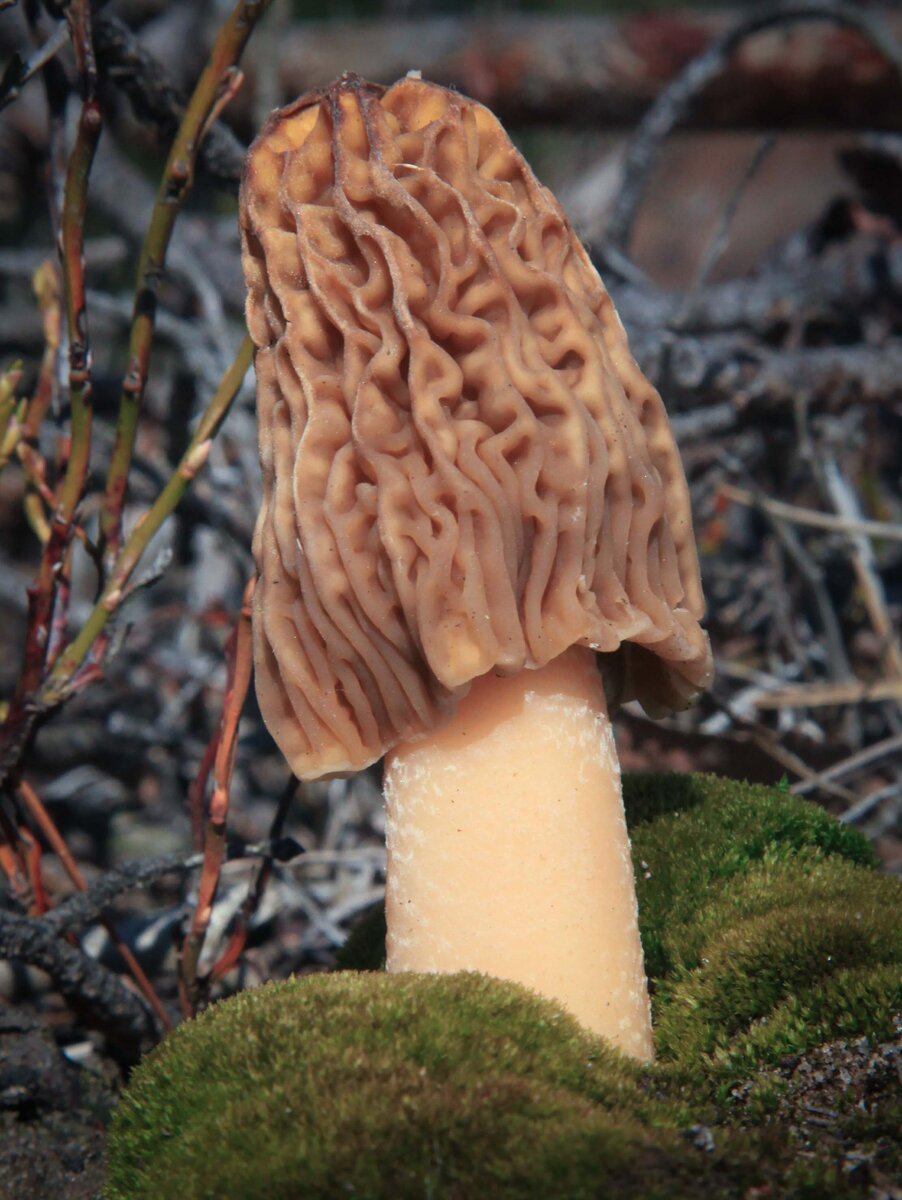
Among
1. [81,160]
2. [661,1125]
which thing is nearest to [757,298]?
[81,160]

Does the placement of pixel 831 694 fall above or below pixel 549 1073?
above

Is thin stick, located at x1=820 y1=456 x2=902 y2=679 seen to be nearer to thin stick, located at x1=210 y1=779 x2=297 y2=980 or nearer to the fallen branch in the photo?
thin stick, located at x1=210 y1=779 x2=297 y2=980

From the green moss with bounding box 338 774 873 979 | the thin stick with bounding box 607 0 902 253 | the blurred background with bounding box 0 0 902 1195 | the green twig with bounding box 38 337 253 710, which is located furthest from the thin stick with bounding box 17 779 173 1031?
the thin stick with bounding box 607 0 902 253

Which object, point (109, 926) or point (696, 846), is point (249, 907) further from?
point (696, 846)

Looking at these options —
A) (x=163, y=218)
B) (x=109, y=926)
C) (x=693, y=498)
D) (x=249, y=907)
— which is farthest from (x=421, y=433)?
(x=693, y=498)

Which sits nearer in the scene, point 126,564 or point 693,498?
point 126,564

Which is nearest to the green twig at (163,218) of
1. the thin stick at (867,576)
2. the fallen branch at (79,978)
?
the fallen branch at (79,978)
